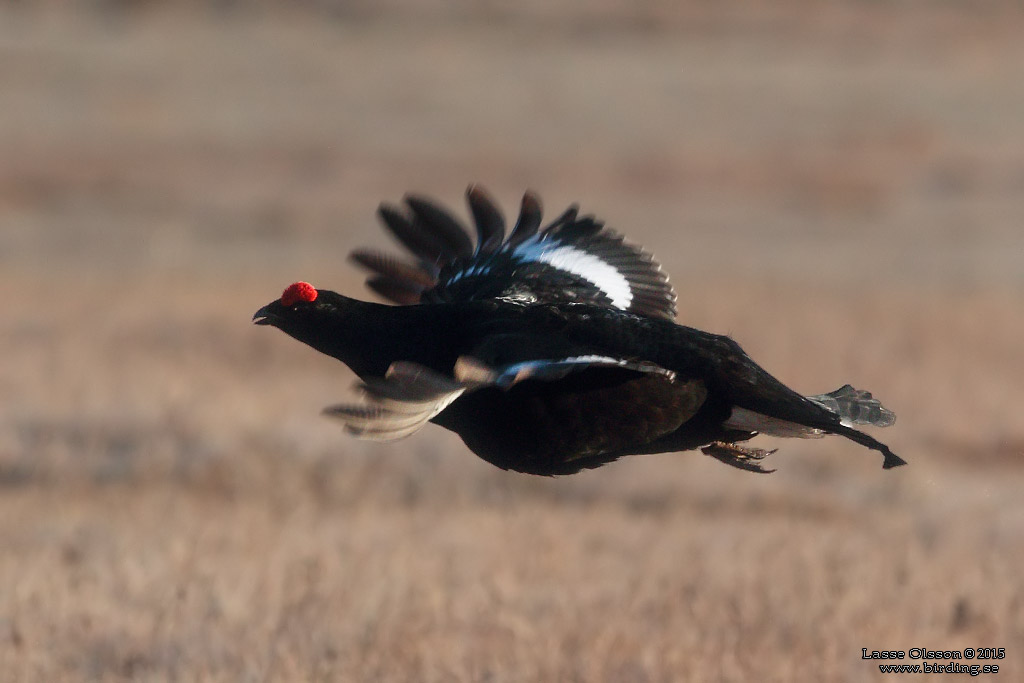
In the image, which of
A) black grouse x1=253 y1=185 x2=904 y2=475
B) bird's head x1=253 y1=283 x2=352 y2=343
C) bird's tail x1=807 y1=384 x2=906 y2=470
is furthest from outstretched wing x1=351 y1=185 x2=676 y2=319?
bird's tail x1=807 y1=384 x2=906 y2=470

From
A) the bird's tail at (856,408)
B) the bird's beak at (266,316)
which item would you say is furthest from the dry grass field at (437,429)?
the bird's beak at (266,316)

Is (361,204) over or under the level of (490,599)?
over

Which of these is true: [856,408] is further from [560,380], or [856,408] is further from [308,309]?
[308,309]

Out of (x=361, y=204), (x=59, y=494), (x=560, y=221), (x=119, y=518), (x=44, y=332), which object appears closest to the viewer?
(x=560, y=221)

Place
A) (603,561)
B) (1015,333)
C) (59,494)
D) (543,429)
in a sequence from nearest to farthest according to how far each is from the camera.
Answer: (543,429)
(603,561)
(59,494)
(1015,333)

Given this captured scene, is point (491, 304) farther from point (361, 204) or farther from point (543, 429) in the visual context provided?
point (361, 204)

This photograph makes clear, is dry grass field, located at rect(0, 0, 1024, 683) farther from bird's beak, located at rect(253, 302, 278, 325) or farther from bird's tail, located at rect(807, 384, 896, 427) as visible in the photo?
bird's beak, located at rect(253, 302, 278, 325)

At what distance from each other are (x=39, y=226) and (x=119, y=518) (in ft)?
53.3

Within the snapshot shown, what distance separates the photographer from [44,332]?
44.5ft

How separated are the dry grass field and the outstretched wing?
4.08 feet

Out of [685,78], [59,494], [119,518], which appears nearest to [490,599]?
[119,518]

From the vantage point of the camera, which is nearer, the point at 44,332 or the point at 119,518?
the point at 119,518

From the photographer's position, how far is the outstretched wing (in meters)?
5.93

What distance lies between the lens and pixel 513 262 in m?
6.16
